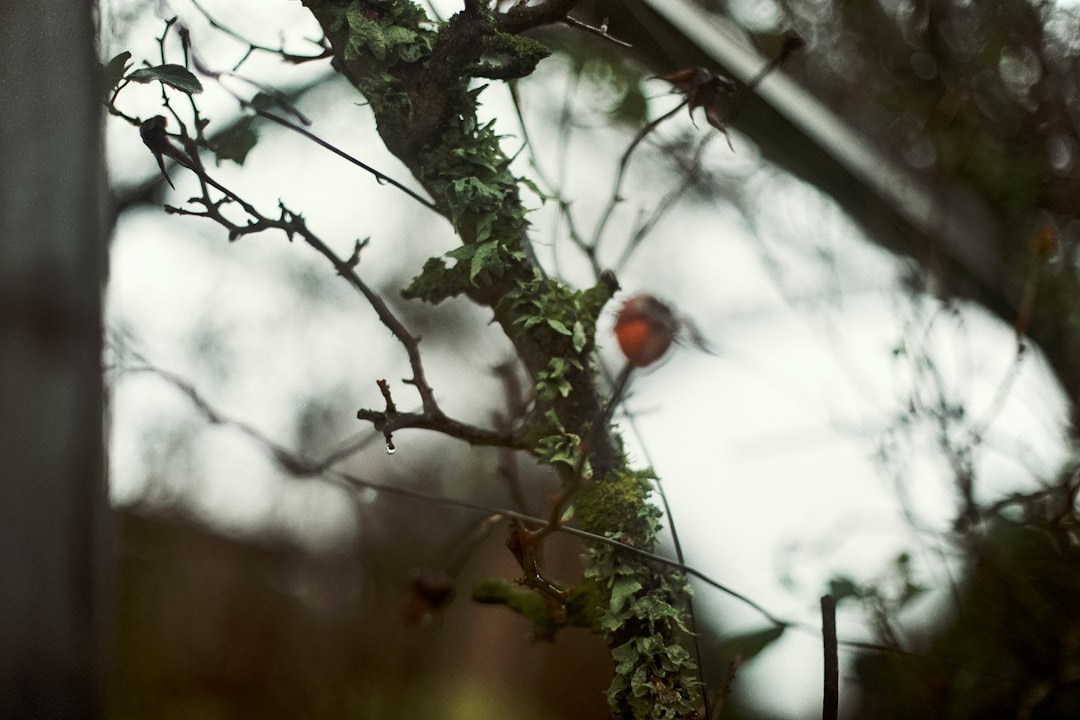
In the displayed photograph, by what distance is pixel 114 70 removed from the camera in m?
0.26

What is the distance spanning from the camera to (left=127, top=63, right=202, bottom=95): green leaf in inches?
10.2

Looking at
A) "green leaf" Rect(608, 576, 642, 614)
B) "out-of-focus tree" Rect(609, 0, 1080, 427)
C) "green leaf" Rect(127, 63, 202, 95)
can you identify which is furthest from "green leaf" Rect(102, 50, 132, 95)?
"out-of-focus tree" Rect(609, 0, 1080, 427)

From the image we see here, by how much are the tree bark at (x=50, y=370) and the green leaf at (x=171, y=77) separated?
0.03m

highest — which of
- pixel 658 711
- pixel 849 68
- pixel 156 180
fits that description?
pixel 849 68

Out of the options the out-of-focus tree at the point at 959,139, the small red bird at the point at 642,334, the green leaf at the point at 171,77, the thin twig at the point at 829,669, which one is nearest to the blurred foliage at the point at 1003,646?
the out-of-focus tree at the point at 959,139

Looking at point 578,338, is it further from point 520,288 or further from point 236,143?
point 236,143

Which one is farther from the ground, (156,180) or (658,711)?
(156,180)

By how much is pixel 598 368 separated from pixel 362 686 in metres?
0.30

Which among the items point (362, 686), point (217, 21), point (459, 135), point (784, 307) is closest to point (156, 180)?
point (217, 21)

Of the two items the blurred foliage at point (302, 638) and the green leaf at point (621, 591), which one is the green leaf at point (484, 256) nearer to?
the green leaf at point (621, 591)

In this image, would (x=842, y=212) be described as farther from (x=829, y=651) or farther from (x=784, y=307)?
(x=829, y=651)

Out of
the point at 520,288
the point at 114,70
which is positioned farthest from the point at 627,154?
the point at 114,70

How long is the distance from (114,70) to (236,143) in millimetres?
72

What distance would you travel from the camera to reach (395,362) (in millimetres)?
491
